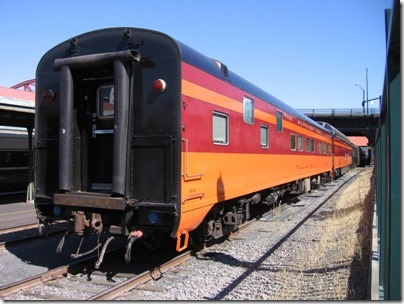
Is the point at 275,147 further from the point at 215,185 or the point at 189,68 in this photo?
the point at 189,68

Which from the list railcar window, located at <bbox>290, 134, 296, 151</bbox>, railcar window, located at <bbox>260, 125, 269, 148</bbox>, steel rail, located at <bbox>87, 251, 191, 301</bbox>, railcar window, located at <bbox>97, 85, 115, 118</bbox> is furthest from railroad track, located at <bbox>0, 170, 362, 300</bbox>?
railcar window, located at <bbox>290, 134, 296, 151</bbox>

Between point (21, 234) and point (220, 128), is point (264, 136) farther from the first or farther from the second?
point (21, 234)

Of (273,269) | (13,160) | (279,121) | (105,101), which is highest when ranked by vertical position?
(279,121)

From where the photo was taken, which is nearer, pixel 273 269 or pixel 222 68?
pixel 273 269

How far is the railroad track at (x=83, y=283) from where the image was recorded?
527 cm

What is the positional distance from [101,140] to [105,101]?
23.2 inches

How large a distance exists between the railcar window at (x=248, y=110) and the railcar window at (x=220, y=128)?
104cm

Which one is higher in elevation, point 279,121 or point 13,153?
point 279,121

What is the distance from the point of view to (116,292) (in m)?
5.28

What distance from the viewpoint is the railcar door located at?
6.32 m

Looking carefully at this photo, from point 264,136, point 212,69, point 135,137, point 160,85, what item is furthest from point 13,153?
point 160,85

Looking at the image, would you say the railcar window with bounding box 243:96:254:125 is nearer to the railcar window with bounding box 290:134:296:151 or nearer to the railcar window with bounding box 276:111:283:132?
the railcar window with bounding box 276:111:283:132

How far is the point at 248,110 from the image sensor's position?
332 inches

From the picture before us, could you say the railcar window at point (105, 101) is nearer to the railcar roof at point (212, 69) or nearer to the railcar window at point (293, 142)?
the railcar roof at point (212, 69)
